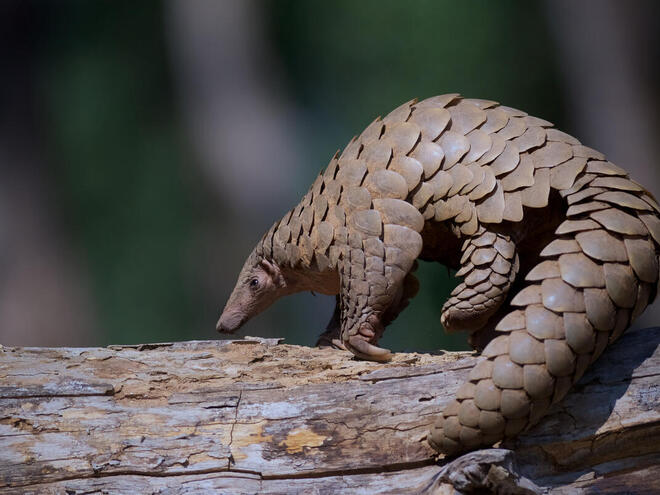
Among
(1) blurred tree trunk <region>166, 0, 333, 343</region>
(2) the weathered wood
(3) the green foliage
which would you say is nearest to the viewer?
(2) the weathered wood

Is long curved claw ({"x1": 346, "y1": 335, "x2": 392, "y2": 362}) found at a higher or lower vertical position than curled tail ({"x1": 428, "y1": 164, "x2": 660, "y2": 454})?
lower

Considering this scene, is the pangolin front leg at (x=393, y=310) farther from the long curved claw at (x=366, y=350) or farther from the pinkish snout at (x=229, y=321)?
the pinkish snout at (x=229, y=321)

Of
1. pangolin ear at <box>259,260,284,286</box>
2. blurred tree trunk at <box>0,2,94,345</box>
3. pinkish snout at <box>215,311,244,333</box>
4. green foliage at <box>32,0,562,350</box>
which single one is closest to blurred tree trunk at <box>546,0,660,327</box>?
green foliage at <box>32,0,562,350</box>

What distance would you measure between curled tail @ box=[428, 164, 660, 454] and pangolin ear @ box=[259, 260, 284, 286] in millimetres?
1099

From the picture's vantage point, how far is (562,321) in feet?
5.98

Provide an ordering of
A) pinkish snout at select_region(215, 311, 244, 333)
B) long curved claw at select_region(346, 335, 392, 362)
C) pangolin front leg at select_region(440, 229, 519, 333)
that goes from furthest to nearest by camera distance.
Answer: pinkish snout at select_region(215, 311, 244, 333), long curved claw at select_region(346, 335, 392, 362), pangolin front leg at select_region(440, 229, 519, 333)

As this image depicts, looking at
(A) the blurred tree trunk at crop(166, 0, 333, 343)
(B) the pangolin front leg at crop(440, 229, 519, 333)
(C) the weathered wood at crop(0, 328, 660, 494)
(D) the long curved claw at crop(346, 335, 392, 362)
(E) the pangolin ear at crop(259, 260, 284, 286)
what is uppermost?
(A) the blurred tree trunk at crop(166, 0, 333, 343)

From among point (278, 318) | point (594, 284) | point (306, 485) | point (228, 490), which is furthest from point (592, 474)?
point (278, 318)

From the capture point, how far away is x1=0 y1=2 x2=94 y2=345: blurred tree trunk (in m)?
3.98

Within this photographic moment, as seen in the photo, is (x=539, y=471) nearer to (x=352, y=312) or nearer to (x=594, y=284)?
(x=594, y=284)

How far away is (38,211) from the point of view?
4086 millimetres

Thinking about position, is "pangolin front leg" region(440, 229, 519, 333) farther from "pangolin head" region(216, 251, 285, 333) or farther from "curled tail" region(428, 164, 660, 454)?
"pangolin head" region(216, 251, 285, 333)

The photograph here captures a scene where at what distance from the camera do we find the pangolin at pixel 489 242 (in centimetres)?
182

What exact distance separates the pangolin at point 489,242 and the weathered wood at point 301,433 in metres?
0.13
